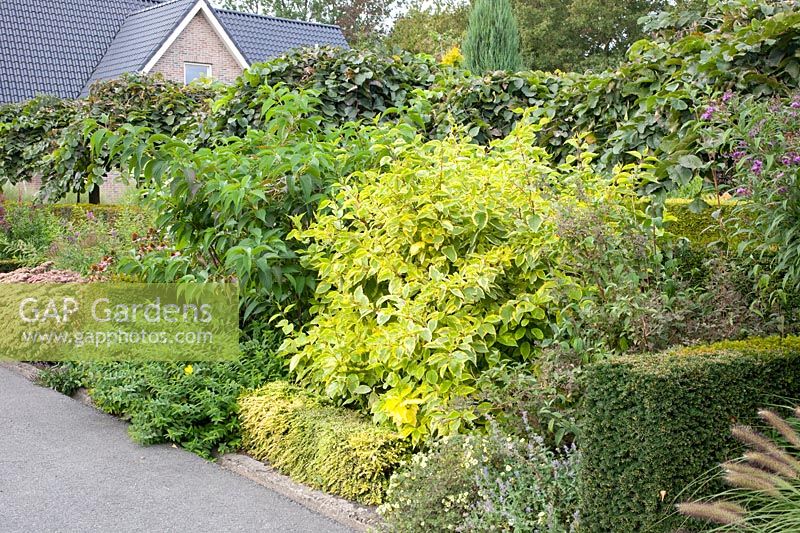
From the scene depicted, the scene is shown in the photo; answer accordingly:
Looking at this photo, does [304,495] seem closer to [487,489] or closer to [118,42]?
[487,489]

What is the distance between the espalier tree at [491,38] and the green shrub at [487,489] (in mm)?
17360

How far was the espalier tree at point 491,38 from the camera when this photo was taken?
2098 centimetres

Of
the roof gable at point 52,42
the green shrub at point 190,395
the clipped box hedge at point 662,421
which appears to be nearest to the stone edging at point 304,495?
the green shrub at point 190,395

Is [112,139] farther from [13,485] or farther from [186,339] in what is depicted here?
[13,485]

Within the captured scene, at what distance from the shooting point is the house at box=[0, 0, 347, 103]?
26.9 meters

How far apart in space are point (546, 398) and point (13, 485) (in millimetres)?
3368

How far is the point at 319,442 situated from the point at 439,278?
1.22m

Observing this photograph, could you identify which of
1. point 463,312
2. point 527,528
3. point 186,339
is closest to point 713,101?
point 463,312

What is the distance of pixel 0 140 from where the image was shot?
53.5 feet

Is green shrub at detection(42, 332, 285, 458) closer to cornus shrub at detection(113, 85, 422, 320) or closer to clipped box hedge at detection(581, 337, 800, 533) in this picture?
cornus shrub at detection(113, 85, 422, 320)

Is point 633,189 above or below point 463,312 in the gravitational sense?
above

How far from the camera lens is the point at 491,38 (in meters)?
21.0

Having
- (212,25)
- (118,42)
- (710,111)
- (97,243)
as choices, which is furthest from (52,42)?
(710,111)

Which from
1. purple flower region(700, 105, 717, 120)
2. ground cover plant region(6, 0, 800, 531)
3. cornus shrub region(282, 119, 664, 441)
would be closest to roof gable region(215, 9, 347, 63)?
ground cover plant region(6, 0, 800, 531)
